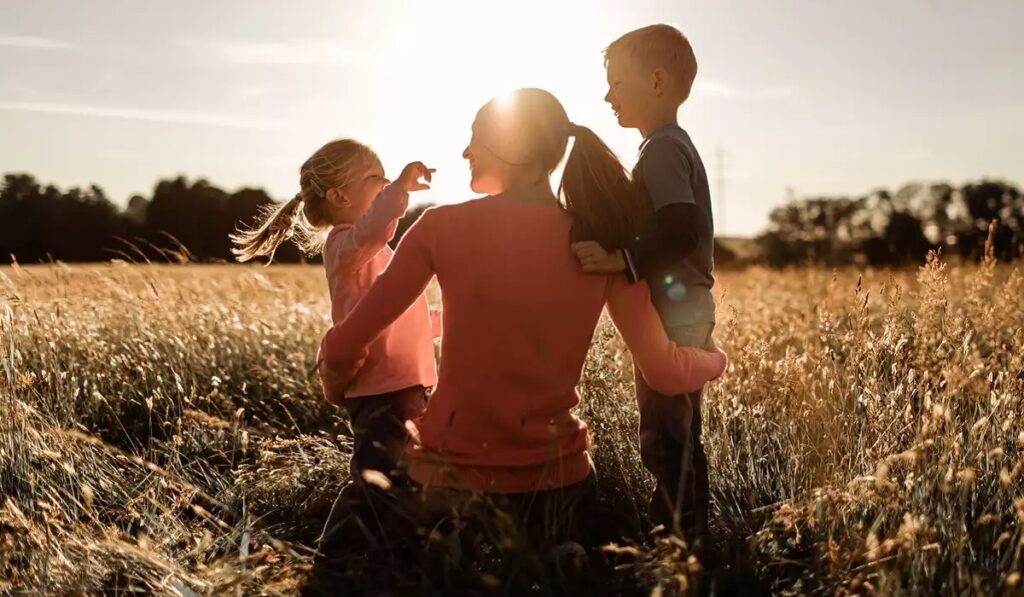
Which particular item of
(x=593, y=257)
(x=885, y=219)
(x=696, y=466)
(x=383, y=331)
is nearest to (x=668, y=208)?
(x=593, y=257)

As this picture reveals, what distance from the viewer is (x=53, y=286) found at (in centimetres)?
654

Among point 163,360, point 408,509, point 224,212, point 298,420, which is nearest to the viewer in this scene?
point 408,509

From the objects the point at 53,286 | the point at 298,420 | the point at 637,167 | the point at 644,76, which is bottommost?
the point at 298,420

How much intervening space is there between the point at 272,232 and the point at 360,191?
1.64 ft

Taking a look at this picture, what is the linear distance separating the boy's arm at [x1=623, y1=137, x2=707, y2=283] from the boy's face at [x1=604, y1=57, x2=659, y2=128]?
180 mm

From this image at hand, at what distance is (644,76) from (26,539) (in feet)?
8.24

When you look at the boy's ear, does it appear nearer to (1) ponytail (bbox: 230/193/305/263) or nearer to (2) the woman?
(2) the woman

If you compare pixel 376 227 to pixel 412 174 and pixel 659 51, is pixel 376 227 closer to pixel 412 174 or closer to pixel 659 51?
pixel 412 174

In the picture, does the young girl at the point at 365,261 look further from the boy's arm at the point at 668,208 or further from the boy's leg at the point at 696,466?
the boy's leg at the point at 696,466

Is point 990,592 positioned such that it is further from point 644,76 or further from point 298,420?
point 298,420

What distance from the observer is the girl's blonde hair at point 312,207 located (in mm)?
3576

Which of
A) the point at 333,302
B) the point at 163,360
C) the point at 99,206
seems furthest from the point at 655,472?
the point at 99,206

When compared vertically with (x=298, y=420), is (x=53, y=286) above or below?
above

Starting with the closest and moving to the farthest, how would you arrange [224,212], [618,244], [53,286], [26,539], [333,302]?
[618,244], [26,539], [333,302], [53,286], [224,212]
